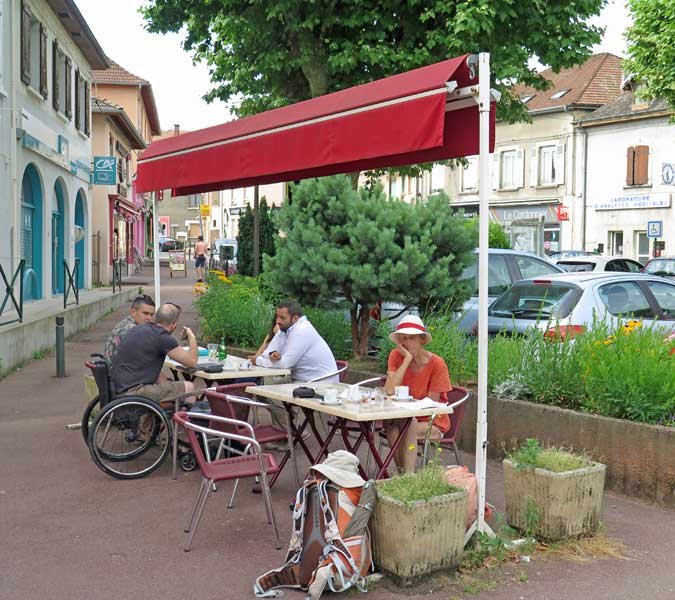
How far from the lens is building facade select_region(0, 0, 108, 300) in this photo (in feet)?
59.6

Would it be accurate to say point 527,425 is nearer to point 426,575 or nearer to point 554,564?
point 554,564

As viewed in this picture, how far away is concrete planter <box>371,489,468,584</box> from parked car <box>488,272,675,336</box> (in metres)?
4.81

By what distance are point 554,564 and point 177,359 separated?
362 cm

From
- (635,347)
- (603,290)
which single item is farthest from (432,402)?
(603,290)

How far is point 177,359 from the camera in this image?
770 centimetres

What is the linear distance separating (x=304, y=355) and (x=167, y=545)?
9.03ft

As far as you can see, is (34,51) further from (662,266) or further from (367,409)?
(367,409)

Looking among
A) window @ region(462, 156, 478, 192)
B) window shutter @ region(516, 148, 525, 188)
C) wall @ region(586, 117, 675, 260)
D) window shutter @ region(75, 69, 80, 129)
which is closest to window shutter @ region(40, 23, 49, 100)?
window shutter @ region(75, 69, 80, 129)

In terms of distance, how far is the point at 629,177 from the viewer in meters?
42.0

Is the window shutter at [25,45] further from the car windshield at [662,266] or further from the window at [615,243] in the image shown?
the window at [615,243]

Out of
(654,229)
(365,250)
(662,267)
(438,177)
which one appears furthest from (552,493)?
(438,177)

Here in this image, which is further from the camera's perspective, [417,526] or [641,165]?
[641,165]

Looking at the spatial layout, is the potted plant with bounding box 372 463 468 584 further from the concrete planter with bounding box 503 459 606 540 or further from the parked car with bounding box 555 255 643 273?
the parked car with bounding box 555 255 643 273

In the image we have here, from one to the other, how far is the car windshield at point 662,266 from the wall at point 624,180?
1594 cm
